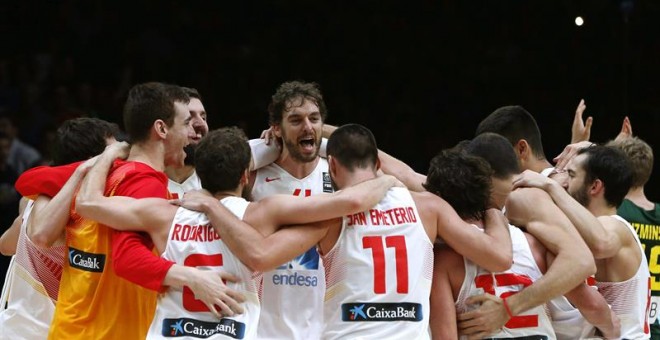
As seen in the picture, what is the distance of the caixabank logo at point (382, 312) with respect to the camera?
5254 mm

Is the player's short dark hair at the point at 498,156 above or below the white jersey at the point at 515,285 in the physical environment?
above

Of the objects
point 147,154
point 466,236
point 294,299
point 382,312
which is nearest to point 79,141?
point 147,154

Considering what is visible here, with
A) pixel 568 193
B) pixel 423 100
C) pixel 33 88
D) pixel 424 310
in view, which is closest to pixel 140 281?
pixel 424 310

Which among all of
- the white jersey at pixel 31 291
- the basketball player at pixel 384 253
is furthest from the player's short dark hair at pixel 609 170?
the white jersey at pixel 31 291

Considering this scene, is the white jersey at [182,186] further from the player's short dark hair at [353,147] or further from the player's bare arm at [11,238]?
the player's short dark hair at [353,147]

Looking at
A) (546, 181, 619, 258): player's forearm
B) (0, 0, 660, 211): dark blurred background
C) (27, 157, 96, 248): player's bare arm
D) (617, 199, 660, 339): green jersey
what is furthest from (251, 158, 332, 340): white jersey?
(0, 0, 660, 211): dark blurred background

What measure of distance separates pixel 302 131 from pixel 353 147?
47.3 inches

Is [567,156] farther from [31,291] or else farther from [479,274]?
[31,291]

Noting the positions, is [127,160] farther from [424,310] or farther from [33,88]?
[33,88]

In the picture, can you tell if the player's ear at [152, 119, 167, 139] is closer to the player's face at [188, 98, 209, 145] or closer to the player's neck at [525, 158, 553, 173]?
the player's face at [188, 98, 209, 145]

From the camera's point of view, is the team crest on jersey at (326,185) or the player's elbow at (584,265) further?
the team crest on jersey at (326,185)

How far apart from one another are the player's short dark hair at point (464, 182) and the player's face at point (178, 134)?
58.4 inches

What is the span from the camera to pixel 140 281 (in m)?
5.24

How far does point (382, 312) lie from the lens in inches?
207
